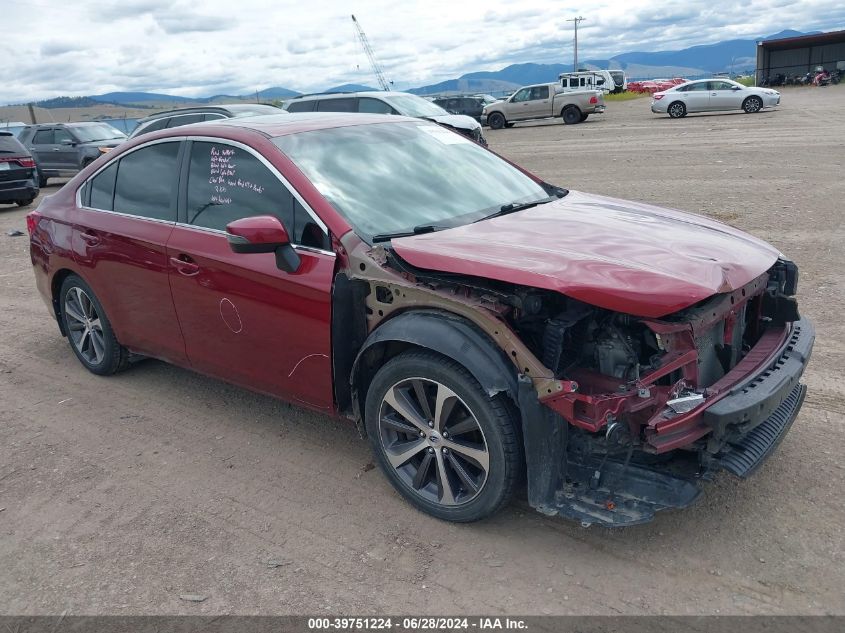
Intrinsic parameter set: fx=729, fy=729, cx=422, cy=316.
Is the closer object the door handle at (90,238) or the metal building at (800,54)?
the door handle at (90,238)

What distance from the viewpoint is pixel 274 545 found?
3336mm

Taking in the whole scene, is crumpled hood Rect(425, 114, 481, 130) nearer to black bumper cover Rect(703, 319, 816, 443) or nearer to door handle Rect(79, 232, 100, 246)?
door handle Rect(79, 232, 100, 246)

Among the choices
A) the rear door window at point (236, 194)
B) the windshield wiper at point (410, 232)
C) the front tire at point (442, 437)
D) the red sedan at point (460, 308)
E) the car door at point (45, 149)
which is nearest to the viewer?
the red sedan at point (460, 308)

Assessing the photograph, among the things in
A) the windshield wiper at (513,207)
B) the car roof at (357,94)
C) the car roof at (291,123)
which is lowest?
the windshield wiper at (513,207)

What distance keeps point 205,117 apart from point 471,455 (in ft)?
39.5

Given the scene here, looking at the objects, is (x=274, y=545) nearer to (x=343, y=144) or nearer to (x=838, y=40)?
(x=343, y=144)

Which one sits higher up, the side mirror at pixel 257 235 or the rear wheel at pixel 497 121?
the rear wheel at pixel 497 121

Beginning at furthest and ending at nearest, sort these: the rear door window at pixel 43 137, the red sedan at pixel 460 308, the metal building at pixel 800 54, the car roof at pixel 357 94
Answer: the metal building at pixel 800 54 < the rear door window at pixel 43 137 < the car roof at pixel 357 94 < the red sedan at pixel 460 308

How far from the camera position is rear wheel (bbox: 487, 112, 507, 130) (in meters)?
29.3

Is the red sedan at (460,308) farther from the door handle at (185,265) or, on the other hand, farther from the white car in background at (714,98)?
the white car in background at (714,98)

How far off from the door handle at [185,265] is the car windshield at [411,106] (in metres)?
12.0

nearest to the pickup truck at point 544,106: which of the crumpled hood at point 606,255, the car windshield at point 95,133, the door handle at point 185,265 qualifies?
the car windshield at point 95,133

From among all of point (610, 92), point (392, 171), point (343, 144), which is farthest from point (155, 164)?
point (610, 92)

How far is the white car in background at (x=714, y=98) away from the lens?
26.7 m
